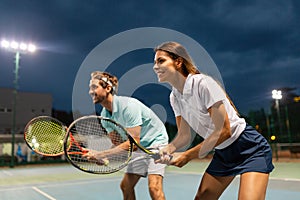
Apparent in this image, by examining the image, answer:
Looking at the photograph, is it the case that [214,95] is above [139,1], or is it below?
below

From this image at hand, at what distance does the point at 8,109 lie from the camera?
28.6 m

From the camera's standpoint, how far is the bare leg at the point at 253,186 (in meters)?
1.90

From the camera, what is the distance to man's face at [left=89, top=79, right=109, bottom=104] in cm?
271

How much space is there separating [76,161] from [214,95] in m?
1.30

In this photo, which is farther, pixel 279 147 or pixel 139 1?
pixel 139 1

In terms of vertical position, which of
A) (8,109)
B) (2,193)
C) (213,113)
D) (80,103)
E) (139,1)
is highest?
(139,1)

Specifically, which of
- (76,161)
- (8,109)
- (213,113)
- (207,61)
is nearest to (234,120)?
(213,113)

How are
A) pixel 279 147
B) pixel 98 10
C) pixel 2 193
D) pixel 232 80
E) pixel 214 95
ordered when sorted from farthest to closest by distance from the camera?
pixel 232 80 → pixel 98 10 → pixel 279 147 → pixel 2 193 → pixel 214 95

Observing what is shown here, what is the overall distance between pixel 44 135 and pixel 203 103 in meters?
2.21

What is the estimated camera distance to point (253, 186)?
1.93 metres

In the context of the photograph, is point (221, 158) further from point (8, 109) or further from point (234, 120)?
point (8, 109)

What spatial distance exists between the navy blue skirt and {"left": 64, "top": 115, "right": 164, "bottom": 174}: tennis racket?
51cm

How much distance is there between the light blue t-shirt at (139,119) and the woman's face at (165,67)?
2.50 ft

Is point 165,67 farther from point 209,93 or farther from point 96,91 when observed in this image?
point 96,91
